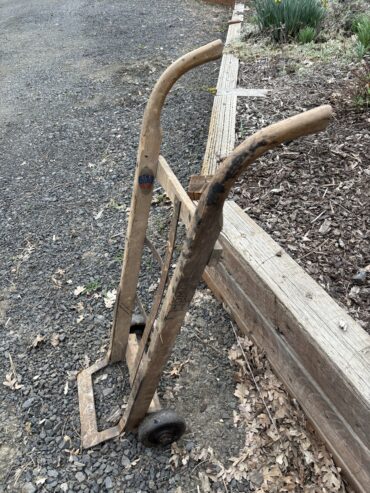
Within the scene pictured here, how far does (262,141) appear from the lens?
43.6 inches

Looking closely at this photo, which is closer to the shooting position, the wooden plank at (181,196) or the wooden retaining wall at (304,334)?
the wooden plank at (181,196)

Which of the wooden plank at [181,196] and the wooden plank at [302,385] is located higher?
the wooden plank at [181,196]

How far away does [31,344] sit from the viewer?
268cm

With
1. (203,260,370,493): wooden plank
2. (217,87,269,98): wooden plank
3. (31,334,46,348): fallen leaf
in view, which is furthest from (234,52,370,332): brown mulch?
(31,334,46,348): fallen leaf

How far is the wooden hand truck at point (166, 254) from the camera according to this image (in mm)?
1149

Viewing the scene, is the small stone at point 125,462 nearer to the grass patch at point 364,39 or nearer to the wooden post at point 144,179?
the wooden post at point 144,179

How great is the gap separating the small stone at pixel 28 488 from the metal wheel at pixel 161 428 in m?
0.51

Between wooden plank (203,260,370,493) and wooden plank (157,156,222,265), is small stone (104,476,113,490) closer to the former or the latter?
wooden plank (203,260,370,493)

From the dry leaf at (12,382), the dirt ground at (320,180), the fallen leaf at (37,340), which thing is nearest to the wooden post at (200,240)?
the dry leaf at (12,382)

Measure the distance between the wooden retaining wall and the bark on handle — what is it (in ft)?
1.01

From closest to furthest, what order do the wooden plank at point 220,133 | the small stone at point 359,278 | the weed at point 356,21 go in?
the small stone at point 359,278 → the wooden plank at point 220,133 → the weed at point 356,21

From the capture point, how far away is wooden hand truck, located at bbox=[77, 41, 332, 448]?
115 cm

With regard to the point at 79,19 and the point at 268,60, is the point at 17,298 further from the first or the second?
the point at 79,19

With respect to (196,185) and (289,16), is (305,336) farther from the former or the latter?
(289,16)
